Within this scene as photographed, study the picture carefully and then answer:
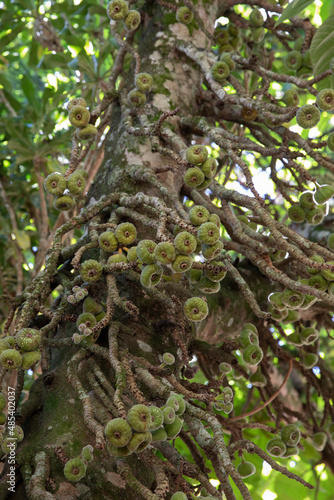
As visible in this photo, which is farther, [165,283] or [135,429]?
[165,283]

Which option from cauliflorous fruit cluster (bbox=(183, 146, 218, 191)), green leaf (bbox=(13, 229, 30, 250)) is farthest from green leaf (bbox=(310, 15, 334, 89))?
green leaf (bbox=(13, 229, 30, 250))

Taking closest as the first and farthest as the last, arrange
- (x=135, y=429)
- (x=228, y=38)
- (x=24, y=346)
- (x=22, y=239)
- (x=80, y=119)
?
(x=135, y=429), (x=24, y=346), (x=80, y=119), (x=228, y=38), (x=22, y=239)

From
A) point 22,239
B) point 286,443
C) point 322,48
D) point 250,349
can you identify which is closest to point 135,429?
point 250,349

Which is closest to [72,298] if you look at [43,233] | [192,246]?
[192,246]

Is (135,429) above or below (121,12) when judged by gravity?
below

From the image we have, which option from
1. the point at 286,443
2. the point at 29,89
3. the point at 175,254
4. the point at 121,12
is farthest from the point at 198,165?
the point at 29,89

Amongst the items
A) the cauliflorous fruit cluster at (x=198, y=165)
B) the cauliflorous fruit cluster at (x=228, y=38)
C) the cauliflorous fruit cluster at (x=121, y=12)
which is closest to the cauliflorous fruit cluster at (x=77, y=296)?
the cauliflorous fruit cluster at (x=198, y=165)

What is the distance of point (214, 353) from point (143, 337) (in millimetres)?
437

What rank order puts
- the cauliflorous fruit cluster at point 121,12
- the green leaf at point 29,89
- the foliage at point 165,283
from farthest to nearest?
the green leaf at point 29,89
the cauliflorous fruit cluster at point 121,12
the foliage at point 165,283

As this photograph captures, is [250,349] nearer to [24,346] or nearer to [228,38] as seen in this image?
[24,346]

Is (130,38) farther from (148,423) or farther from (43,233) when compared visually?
(148,423)

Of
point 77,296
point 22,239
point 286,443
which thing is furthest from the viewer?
point 22,239

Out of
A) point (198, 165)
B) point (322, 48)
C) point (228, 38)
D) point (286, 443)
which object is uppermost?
point (228, 38)

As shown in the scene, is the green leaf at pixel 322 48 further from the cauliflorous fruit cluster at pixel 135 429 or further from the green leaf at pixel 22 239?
the green leaf at pixel 22 239
